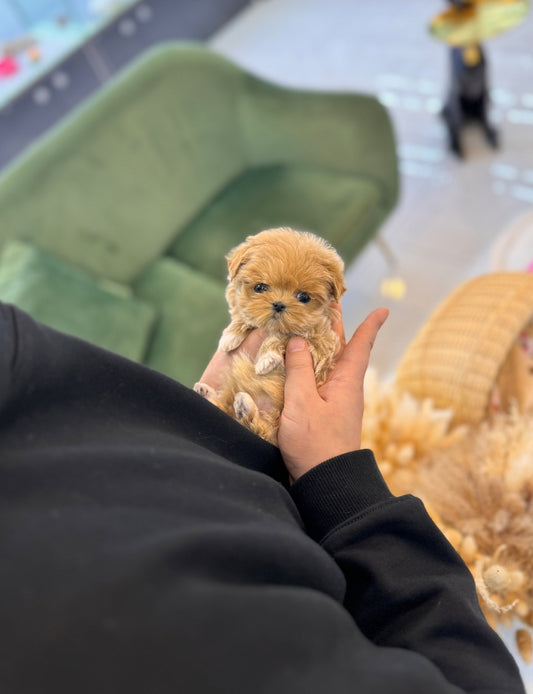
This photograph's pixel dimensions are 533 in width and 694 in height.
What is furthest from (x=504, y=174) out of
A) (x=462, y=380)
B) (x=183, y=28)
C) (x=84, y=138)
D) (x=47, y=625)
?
(x=183, y=28)

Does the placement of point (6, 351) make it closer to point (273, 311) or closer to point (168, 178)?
point (273, 311)

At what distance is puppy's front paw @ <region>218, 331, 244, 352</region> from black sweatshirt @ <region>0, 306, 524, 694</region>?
5.3 inches

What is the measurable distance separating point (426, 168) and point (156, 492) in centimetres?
299

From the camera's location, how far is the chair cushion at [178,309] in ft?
5.43

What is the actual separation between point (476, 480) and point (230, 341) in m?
0.75

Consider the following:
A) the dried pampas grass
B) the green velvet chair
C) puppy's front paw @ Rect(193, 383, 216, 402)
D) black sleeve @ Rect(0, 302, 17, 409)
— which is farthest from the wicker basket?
black sleeve @ Rect(0, 302, 17, 409)

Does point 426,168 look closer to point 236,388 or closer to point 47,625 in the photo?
point 236,388

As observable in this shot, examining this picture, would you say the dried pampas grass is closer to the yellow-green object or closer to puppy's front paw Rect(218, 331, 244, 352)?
puppy's front paw Rect(218, 331, 244, 352)

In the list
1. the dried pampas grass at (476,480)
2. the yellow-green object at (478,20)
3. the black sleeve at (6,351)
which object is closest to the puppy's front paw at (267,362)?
the black sleeve at (6,351)

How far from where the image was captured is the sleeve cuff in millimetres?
790

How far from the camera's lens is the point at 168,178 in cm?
215

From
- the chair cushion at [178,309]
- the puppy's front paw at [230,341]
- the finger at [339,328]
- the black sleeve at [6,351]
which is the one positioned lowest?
the chair cushion at [178,309]

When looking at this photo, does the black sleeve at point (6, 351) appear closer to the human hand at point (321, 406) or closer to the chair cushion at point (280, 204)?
the human hand at point (321, 406)

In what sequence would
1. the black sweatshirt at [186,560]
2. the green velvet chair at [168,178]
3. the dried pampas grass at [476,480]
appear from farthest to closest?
the green velvet chair at [168,178] → the dried pampas grass at [476,480] → the black sweatshirt at [186,560]
